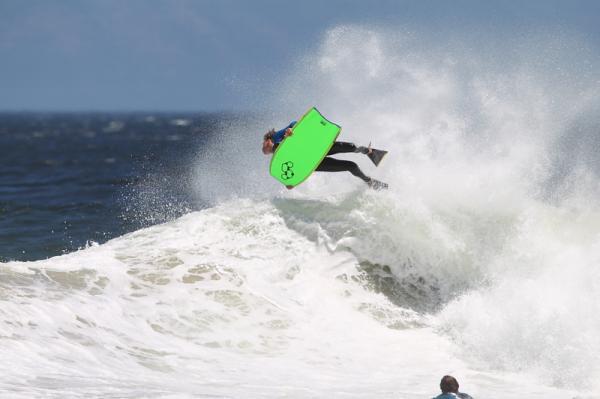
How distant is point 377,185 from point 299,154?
1.32 meters

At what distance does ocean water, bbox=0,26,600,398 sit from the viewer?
7715 mm

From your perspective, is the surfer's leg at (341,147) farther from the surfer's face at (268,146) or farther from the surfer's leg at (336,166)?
the surfer's face at (268,146)

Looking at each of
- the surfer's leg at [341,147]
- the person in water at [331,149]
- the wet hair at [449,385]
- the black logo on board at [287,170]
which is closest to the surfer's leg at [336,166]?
the person in water at [331,149]

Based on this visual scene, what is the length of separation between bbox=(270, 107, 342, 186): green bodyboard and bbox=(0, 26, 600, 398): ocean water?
2.35 ft

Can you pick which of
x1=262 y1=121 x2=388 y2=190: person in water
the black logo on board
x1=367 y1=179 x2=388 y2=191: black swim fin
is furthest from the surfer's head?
x1=367 y1=179 x2=388 y2=191: black swim fin

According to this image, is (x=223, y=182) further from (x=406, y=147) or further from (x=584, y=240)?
(x=584, y=240)

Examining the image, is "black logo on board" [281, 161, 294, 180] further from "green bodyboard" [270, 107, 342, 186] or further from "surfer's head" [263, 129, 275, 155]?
"surfer's head" [263, 129, 275, 155]

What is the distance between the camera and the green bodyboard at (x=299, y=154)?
1137cm

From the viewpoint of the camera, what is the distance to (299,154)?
37.5ft

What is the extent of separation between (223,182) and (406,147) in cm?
541

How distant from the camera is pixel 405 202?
1164 cm

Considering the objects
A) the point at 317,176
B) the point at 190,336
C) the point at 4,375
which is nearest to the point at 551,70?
the point at 317,176

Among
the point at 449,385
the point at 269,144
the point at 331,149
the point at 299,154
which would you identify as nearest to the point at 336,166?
the point at 331,149

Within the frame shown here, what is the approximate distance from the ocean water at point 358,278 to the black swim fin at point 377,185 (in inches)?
3.9
